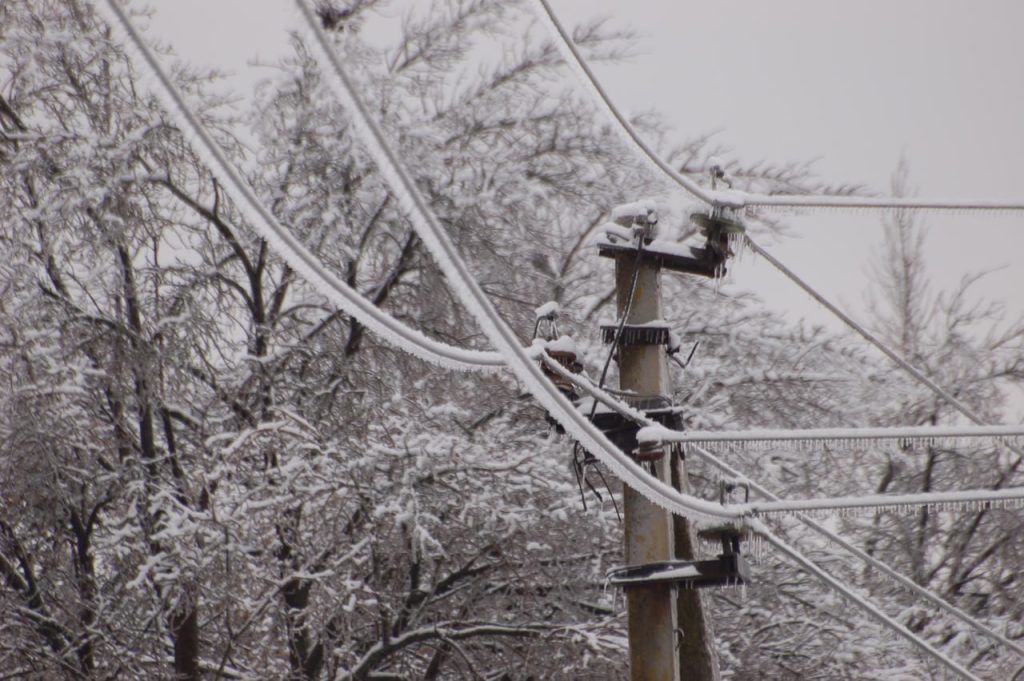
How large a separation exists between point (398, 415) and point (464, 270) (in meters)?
6.67

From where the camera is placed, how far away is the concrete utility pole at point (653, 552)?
14.8 feet

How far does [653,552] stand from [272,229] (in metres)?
2.53

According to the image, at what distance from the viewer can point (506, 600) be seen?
8.84 m

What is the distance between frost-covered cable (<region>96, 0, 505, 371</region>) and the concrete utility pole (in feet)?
4.15

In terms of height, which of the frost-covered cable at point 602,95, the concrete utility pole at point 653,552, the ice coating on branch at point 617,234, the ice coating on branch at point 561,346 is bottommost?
the concrete utility pole at point 653,552

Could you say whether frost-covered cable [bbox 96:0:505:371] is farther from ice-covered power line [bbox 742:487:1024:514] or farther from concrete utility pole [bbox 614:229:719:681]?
ice-covered power line [bbox 742:487:1024:514]

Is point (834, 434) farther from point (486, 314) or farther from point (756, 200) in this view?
point (486, 314)

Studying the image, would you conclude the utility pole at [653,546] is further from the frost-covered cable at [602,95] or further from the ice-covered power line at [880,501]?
the ice-covered power line at [880,501]

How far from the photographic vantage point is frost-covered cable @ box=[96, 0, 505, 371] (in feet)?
7.06

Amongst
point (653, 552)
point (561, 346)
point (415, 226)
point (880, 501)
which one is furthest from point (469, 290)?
point (880, 501)

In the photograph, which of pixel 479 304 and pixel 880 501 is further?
pixel 880 501

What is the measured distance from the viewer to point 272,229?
2.49m

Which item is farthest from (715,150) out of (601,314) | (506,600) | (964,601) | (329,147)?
(964,601)

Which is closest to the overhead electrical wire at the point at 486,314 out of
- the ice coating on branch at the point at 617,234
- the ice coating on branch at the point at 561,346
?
the ice coating on branch at the point at 561,346
